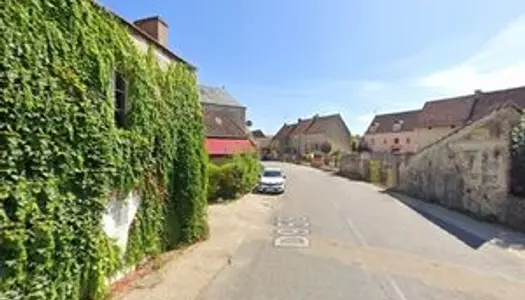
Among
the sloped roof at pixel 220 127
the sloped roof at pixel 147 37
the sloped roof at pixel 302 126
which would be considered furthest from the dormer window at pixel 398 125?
the sloped roof at pixel 147 37

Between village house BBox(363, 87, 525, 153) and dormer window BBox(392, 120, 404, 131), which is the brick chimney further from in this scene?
dormer window BBox(392, 120, 404, 131)

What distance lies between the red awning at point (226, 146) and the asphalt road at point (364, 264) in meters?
11.8

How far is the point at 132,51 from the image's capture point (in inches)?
433

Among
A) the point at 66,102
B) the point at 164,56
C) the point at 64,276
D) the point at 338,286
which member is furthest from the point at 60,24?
the point at 338,286

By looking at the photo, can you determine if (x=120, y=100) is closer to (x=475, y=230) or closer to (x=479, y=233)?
(x=479, y=233)

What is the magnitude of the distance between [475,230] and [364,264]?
297 inches

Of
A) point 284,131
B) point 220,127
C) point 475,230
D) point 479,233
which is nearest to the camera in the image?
point 479,233

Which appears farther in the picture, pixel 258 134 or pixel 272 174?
pixel 258 134

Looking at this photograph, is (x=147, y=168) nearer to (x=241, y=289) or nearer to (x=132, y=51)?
(x=132, y=51)

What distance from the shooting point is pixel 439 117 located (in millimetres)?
61969

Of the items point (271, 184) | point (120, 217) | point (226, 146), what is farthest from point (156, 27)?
point (226, 146)

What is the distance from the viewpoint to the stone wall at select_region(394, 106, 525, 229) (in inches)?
777

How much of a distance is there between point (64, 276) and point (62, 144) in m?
2.10

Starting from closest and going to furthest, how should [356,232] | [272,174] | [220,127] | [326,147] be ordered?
[356,232], [272,174], [220,127], [326,147]
